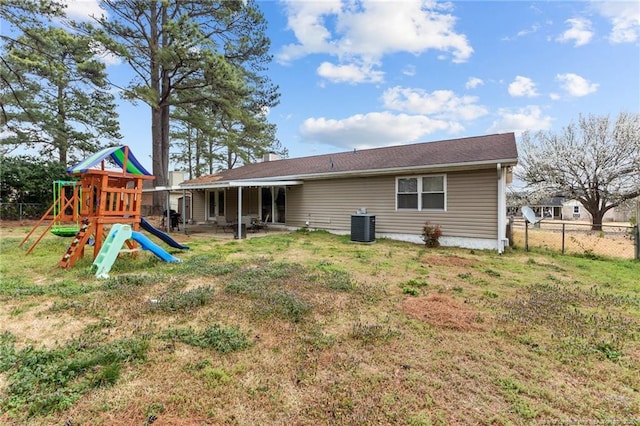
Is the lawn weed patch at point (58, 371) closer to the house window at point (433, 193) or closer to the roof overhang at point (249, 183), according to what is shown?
the roof overhang at point (249, 183)

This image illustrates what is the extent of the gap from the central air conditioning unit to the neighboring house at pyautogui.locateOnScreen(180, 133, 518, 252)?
881 millimetres

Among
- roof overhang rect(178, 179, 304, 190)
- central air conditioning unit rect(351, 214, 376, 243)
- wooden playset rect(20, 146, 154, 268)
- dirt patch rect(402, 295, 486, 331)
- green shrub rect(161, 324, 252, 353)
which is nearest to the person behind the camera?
green shrub rect(161, 324, 252, 353)

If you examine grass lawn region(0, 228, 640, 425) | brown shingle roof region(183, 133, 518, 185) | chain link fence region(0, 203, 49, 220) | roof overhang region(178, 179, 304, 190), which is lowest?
grass lawn region(0, 228, 640, 425)

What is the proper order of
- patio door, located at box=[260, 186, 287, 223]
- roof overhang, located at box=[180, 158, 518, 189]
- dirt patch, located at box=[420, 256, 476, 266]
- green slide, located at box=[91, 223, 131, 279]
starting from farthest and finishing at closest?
patio door, located at box=[260, 186, 287, 223] → roof overhang, located at box=[180, 158, 518, 189] → dirt patch, located at box=[420, 256, 476, 266] → green slide, located at box=[91, 223, 131, 279]

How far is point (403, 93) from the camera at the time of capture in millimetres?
16547

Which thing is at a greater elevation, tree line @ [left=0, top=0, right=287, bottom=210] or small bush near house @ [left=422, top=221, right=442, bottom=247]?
tree line @ [left=0, top=0, right=287, bottom=210]

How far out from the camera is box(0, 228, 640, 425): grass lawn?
7.06 ft

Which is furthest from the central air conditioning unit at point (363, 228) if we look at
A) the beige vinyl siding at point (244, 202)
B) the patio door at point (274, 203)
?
the beige vinyl siding at point (244, 202)

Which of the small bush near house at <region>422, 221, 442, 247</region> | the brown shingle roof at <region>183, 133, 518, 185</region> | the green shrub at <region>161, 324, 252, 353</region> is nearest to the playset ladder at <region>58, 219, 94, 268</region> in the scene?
the green shrub at <region>161, 324, 252, 353</region>

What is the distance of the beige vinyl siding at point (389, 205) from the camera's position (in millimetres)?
8883

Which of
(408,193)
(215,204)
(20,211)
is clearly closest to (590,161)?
(408,193)

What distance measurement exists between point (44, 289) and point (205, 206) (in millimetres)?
12692

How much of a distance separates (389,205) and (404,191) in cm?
71

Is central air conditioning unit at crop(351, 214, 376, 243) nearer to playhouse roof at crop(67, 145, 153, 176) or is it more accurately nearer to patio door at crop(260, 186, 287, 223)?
patio door at crop(260, 186, 287, 223)
